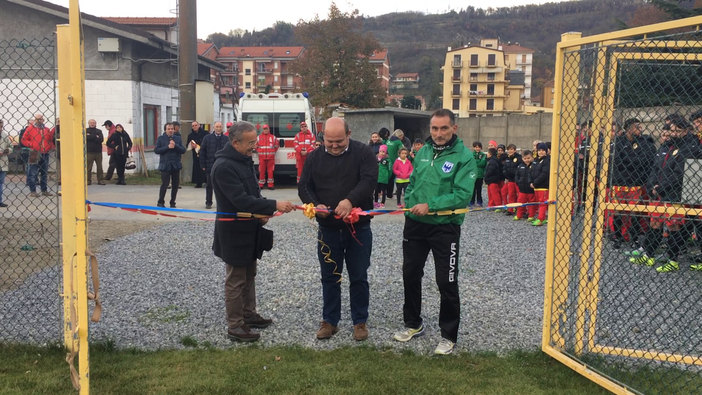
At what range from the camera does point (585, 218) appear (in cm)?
440

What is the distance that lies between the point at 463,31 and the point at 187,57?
533ft

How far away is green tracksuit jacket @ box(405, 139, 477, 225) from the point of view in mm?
4551

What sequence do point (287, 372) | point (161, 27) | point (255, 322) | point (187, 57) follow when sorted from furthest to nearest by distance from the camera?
1. point (161, 27)
2. point (187, 57)
3. point (255, 322)
4. point (287, 372)

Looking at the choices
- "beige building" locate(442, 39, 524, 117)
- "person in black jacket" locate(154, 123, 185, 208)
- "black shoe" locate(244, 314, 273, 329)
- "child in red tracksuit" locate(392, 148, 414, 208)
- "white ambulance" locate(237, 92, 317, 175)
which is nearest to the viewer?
"black shoe" locate(244, 314, 273, 329)

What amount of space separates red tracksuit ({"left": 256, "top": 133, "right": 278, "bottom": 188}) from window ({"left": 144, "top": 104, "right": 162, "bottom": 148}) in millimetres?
7500

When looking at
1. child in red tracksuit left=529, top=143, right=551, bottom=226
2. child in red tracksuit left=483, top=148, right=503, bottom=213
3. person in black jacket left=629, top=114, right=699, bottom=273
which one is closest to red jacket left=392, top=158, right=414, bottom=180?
child in red tracksuit left=483, top=148, right=503, bottom=213

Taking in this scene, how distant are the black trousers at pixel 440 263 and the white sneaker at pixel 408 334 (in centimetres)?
12

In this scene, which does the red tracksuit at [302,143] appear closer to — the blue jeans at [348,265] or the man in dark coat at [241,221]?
the man in dark coat at [241,221]

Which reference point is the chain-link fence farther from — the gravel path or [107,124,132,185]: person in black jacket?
[107,124,132,185]: person in black jacket

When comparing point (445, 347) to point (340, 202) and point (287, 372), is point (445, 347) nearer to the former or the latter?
point (287, 372)

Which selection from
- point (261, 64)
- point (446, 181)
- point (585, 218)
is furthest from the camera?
point (261, 64)

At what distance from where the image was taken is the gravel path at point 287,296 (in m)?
5.09

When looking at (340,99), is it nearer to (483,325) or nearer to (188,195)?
(188,195)

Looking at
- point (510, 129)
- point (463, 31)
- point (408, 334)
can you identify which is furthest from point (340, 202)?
point (463, 31)
